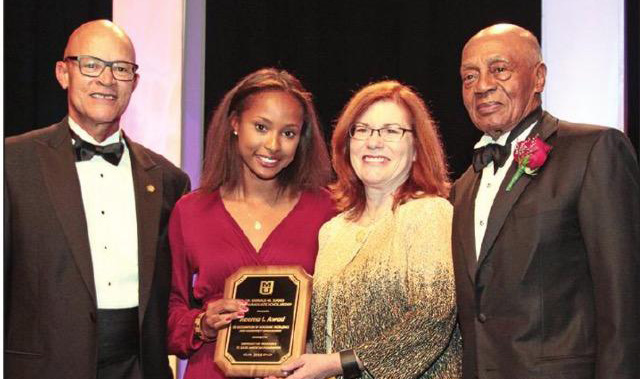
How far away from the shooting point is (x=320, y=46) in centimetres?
555

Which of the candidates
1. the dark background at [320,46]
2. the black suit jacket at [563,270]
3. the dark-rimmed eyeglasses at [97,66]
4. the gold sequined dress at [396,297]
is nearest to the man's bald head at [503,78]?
the black suit jacket at [563,270]

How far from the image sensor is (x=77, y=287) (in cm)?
342

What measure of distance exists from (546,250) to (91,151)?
6.32ft

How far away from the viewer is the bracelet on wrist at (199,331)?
351cm

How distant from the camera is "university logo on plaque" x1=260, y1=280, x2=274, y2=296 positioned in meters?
3.42

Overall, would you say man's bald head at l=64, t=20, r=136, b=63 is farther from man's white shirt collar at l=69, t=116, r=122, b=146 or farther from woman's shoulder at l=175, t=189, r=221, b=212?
woman's shoulder at l=175, t=189, r=221, b=212

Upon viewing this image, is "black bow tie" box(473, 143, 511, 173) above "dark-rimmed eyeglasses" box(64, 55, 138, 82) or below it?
below

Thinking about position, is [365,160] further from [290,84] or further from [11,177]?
[11,177]

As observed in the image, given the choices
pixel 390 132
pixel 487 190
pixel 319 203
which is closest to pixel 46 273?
pixel 319 203

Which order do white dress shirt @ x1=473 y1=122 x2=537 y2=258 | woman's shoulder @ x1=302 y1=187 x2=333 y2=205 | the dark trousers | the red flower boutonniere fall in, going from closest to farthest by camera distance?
1. the red flower boutonniere
2. white dress shirt @ x1=473 y1=122 x2=537 y2=258
3. the dark trousers
4. woman's shoulder @ x1=302 y1=187 x2=333 y2=205

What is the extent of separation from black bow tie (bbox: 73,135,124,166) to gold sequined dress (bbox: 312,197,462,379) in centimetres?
105

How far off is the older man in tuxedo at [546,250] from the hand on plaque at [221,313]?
0.86 m

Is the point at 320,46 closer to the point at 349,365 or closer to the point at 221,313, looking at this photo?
the point at 221,313

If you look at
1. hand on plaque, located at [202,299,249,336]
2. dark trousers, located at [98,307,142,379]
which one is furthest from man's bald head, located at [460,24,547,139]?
dark trousers, located at [98,307,142,379]
